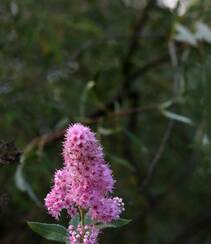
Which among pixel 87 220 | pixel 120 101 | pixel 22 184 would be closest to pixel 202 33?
pixel 120 101

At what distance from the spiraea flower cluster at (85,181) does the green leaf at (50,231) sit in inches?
1.6

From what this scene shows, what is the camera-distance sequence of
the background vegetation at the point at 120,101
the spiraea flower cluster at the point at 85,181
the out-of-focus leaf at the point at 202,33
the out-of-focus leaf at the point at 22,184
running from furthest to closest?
the out-of-focus leaf at the point at 202,33
the background vegetation at the point at 120,101
the out-of-focus leaf at the point at 22,184
the spiraea flower cluster at the point at 85,181

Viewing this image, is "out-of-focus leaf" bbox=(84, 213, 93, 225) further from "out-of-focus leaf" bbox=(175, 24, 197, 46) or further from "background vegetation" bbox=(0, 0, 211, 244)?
"out-of-focus leaf" bbox=(175, 24, 197, 46)

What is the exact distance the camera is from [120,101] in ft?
8.91

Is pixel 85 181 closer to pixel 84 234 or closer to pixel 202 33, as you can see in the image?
pixel 84 234

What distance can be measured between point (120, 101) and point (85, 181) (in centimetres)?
178

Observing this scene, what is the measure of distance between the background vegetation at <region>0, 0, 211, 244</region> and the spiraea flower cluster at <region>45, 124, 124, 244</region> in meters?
0.89

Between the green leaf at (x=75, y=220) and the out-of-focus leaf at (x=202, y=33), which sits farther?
the out-of-focus leaf at (x=202, y=33)

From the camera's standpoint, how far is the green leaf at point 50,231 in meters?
1.01

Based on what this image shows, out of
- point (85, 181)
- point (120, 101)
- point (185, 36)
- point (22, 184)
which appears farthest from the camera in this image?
point (120, 101)

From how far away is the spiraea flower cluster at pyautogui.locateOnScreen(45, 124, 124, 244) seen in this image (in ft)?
3.08

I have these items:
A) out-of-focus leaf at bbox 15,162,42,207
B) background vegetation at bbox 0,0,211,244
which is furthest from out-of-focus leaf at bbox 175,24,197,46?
out-of-focus leaf at bbox 15,162,42,207

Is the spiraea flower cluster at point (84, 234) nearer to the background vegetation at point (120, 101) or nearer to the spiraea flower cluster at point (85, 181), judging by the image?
the spiraea flower cluster at point (85, 181)

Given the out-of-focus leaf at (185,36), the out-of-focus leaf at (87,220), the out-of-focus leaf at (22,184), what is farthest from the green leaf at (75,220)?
the out-of-focus leaf at (185,36)
